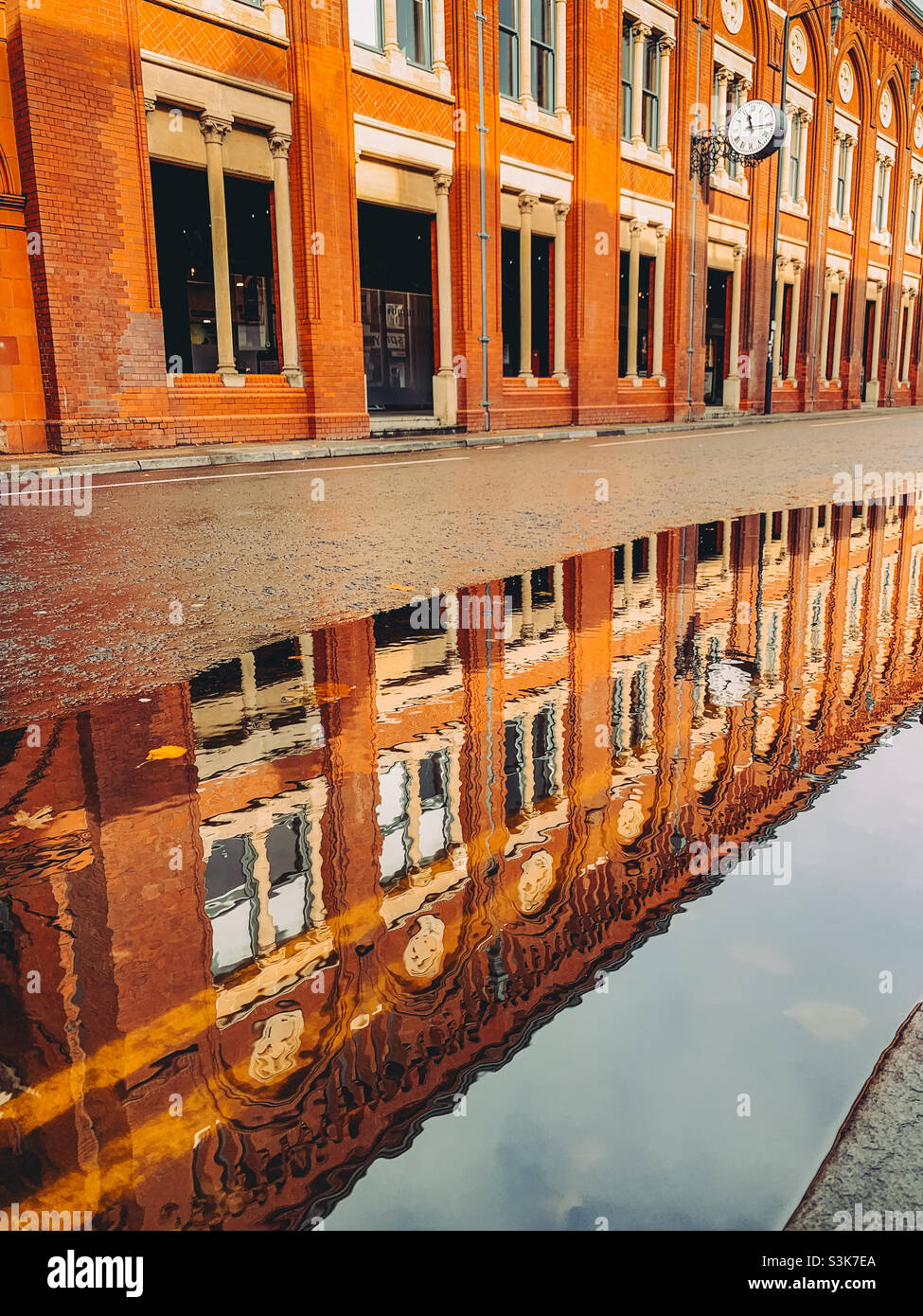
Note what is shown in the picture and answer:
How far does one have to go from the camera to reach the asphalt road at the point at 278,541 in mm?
3947

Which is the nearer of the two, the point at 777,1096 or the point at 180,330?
the point at 777,1096

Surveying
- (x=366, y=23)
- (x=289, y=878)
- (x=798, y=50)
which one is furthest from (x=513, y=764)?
(x=798, y=50)

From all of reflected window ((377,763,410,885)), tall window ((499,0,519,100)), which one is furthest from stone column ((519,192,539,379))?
reflected window ((377,763,410,885))

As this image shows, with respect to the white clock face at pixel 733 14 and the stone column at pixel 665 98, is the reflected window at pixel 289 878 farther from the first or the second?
the white clock face at pixel 733 14

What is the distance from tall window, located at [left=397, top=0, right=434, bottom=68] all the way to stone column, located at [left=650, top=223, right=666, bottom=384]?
878 cm

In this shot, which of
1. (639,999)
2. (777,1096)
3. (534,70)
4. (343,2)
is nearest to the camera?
(777,1096)

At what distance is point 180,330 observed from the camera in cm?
1833

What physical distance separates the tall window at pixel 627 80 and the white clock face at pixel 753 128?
419cm

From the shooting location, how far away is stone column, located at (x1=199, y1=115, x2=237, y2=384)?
1405 centimetres

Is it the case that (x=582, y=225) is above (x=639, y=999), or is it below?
above

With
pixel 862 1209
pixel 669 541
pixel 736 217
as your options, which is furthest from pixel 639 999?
pixel 736 217

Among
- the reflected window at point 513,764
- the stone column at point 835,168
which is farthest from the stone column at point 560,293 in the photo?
the reflected window at point 513,764
